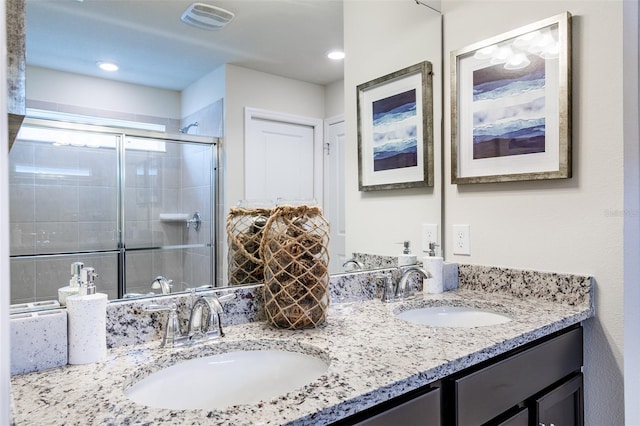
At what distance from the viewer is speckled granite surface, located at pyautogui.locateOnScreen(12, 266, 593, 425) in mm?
638

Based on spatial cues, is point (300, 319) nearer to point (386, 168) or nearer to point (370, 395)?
point (370, 395)

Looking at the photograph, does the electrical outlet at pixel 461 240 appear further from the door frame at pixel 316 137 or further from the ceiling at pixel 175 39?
the ceiling at pixel 175 39

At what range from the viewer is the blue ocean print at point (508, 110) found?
4.62 ft

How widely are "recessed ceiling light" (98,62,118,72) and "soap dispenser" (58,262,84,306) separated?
474 mm

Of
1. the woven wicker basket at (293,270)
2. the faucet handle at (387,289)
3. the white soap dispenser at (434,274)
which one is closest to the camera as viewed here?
the woven wicker basket at (293,270)

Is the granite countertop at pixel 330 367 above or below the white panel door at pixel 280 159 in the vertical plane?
below

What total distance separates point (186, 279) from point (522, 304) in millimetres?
1070

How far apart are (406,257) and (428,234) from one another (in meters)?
0.14

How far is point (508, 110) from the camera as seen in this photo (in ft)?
4.90

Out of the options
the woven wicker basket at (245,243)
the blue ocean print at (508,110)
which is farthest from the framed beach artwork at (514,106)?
the woven wicker basket at (245,243)

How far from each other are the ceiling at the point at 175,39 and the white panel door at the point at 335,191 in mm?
197

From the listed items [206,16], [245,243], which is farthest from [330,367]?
[206,16]

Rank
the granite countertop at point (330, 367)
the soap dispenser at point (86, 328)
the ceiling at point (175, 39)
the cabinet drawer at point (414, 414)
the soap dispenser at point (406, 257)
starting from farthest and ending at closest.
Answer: the soap dispenser at point (406, 257) → the ceiling at point (175, 39) → the soap dispenser at point (86, 328) → the cabinet drawer at point (414, 414) → the granite countertop at point (330, 367)

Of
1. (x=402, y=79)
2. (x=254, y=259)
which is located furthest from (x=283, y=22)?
(x=254, y=259)
